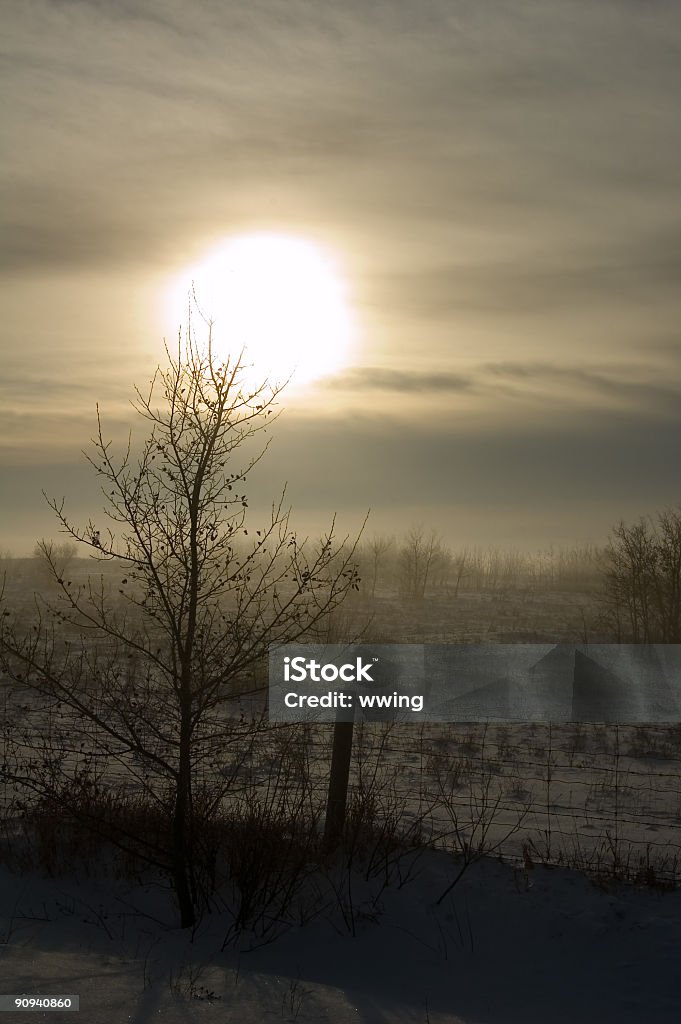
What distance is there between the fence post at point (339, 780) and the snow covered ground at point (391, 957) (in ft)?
2.46

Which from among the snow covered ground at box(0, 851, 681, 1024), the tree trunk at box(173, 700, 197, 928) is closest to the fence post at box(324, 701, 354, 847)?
the snow covered ground at box(0, 851, 681, 1024)

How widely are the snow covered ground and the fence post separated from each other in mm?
749

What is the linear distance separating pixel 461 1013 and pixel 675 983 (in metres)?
1.48

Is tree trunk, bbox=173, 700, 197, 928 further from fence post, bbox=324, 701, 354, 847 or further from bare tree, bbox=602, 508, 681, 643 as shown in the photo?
bare tree, bbox=602, 508, 681, 643

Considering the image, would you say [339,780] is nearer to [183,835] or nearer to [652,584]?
[183,835]

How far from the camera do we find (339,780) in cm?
757

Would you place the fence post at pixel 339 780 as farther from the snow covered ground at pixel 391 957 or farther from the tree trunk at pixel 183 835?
the tree trunk at pixel 183 835

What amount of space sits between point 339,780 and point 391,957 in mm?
1529

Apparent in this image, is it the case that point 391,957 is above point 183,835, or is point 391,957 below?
below

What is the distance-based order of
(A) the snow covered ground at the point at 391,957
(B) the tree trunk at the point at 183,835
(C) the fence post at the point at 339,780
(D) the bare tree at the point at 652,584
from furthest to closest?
(D) the bare tree at the point at 652,584, (C) the fence post at the point at 339,780, (B) the tree trunk at the point at 183,835, (A) the snow covered ground at the point at 391,957

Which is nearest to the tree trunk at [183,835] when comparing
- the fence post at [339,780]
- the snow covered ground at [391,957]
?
the snow covered ground at [391,957]

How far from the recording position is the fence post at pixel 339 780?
7.53m

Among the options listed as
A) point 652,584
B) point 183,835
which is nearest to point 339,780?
point 183,835

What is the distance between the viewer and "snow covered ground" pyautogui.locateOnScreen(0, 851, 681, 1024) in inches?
218
